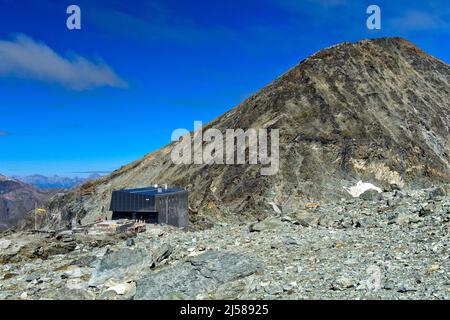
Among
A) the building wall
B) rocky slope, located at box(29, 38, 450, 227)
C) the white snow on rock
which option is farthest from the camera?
rocky slope, located at box(29, 38, 450, 227)

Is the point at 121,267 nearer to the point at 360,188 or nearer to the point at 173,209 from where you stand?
the point at 173,209

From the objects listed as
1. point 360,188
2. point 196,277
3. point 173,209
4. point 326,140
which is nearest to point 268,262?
point 196,277

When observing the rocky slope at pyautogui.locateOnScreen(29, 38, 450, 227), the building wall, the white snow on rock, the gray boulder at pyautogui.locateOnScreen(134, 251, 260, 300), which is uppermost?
the rocky slope at pyautogui.locateOnScreen(29, 38, 450, 227)

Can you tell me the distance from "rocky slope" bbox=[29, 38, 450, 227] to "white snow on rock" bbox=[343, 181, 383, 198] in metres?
0.79

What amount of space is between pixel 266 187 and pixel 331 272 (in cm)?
2973

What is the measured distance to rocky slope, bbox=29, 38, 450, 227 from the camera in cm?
4372

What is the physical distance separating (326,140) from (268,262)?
119ft

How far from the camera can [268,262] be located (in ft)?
49.4

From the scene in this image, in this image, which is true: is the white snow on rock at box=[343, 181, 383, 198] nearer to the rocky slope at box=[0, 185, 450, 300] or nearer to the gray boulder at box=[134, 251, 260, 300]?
the rocky slope at box=[0, 185, 450, 300]

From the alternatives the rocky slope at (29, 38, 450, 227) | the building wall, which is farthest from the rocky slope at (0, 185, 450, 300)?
the rocky slope at (29, 38, 450, 227)

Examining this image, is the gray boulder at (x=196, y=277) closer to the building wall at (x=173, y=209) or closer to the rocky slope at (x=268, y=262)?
the rocky slope at (x=268, y=262)

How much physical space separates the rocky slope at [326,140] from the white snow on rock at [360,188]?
2.58 ft

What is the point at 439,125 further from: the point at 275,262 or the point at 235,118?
the point at 275,262

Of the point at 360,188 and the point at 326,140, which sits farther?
the point at 326,140
